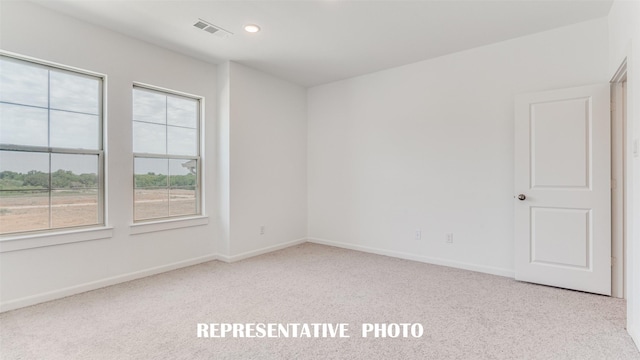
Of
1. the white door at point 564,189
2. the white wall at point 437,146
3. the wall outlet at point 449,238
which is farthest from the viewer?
the wall outlet at point 449,238

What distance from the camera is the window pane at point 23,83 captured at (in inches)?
106

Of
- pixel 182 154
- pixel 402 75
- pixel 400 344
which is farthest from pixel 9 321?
pixel 402 75

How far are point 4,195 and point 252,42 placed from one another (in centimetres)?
273

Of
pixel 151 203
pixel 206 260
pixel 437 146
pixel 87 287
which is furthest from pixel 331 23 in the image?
pixel 87 287

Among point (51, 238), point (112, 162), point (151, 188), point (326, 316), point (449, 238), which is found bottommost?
point (326, 316)

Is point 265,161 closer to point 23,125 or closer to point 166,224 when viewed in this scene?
point 166,224

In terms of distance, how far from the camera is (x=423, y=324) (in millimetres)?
2359

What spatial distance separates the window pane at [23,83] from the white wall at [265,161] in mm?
1875

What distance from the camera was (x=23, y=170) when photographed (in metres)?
2.80

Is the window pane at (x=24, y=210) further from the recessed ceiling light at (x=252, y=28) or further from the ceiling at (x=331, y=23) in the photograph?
the recessed ceiling light at (x=252, y=28)

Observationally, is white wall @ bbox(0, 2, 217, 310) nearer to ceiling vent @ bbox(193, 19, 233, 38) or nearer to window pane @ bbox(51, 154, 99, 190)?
window pane @ bbox(51, 154, 99, 190)

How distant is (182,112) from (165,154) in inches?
24.0

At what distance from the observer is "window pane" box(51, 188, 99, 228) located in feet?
9.82

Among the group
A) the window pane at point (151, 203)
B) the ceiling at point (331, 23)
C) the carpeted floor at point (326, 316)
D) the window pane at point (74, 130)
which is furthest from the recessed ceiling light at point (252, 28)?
the carpeted floor at point (326, 316)
